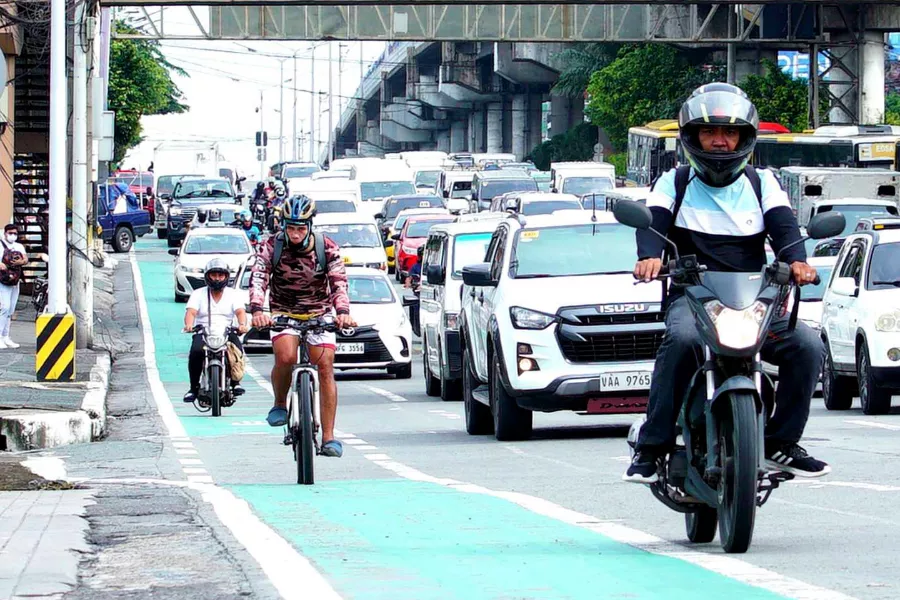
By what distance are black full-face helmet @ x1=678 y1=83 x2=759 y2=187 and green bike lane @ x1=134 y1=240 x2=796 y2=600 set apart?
1.59 metres

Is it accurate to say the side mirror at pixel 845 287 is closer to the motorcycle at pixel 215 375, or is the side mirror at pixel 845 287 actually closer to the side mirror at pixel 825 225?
the motorcycle at pixel 215 375

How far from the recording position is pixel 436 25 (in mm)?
64938

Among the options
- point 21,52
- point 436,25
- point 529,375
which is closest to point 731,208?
point 529,375

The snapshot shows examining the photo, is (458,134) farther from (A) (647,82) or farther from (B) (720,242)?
(B) (720,242)

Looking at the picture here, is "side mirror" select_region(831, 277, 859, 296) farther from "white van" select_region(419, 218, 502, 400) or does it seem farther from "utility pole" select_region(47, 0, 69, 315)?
"utility pole" select_region(47, 0, 69, 315)

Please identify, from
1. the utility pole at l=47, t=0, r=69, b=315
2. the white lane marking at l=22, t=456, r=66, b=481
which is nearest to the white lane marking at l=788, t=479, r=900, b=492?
the white lane marking at l=22, t=456, r=66, b=481

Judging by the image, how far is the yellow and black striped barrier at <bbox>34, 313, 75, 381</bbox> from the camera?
22859 mm

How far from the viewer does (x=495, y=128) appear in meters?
131

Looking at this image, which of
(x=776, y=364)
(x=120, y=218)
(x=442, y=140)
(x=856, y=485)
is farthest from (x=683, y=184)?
(x=442, y=140)

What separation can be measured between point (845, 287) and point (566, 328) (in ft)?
18.8

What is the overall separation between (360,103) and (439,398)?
147639mm

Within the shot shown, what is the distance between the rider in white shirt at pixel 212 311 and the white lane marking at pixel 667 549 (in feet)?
29.4

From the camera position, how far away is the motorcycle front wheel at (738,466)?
7.78 m

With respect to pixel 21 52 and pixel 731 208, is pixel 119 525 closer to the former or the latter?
pixel 731 208
